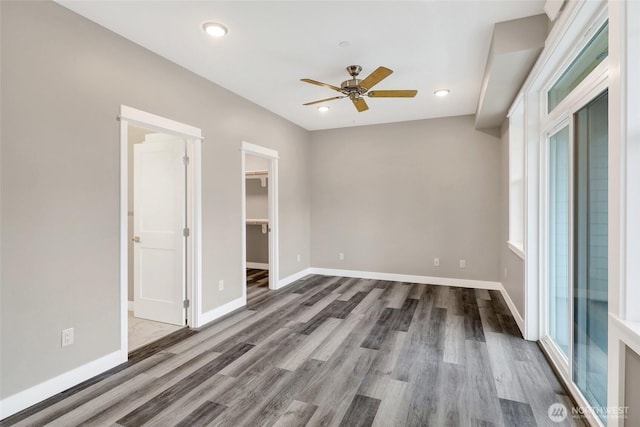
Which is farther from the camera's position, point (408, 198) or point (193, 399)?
point (408, 198)

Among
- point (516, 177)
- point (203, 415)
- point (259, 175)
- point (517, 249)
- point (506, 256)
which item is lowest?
point (203, 415)

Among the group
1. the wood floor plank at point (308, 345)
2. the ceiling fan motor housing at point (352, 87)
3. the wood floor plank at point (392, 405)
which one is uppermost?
the ceiling fan motor housing at point (352, 87)

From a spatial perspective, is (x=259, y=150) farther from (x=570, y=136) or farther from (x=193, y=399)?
(x=570, y=136)

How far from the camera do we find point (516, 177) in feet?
12.9

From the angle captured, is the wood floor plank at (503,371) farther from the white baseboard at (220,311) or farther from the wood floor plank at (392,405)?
the white baseboard at (220,311)

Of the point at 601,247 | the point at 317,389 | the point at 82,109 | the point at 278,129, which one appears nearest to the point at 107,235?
the point at 82,109

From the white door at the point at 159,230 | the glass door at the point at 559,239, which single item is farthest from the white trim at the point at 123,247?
the glass door at the point at 559,239

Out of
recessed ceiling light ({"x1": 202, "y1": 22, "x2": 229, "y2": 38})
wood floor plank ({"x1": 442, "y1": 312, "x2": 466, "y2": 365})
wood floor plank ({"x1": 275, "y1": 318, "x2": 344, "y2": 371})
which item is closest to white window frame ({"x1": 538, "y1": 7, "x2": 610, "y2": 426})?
wood floor plank ({"x1": 442, "y1": 312, "x2": 466, "y2": 365})

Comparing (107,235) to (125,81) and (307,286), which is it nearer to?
(125,81)

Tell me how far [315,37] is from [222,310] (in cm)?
311

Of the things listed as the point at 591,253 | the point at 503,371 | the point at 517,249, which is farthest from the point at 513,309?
the point at 591,253

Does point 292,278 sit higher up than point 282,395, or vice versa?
point 292,278

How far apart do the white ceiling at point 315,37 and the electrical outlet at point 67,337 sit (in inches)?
92.5

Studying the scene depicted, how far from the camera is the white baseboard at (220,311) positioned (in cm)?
342
